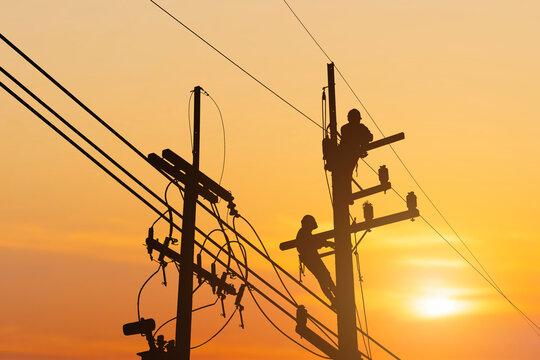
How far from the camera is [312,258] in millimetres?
21000

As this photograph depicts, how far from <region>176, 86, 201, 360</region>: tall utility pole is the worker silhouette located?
517 cm

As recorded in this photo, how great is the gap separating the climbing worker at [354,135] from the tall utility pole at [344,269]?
347 mm

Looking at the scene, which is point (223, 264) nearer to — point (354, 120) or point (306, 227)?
point (306, 227)

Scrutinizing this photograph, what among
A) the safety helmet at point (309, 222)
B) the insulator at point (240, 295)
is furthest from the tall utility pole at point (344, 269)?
the insulator at point (240, 295)

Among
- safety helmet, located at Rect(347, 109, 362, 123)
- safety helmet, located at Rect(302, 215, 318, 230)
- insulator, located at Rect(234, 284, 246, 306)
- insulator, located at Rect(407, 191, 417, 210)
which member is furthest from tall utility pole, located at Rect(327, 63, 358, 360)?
insulator, located at Rect(234, 284, 246, 306)

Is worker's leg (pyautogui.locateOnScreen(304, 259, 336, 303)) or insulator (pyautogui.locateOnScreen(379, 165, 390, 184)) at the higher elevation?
insulator (pyautogui.locateOnScreen(379, 165, 390, 184))

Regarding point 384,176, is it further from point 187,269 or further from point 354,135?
point 187,269

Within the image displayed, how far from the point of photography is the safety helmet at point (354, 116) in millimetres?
20906

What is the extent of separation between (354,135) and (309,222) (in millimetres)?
2630

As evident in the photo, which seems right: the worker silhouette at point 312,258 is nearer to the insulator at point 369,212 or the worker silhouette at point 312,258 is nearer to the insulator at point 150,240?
the insulator at point 369,212

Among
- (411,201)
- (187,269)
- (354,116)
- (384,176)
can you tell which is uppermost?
(354,116)

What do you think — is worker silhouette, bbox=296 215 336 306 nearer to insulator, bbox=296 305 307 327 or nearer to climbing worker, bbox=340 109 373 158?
insulator, bbox=296 305 307 327

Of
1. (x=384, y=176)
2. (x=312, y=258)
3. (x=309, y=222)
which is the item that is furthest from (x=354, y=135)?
(x=312, y=258)

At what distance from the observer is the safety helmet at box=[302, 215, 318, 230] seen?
21266 millimetres
